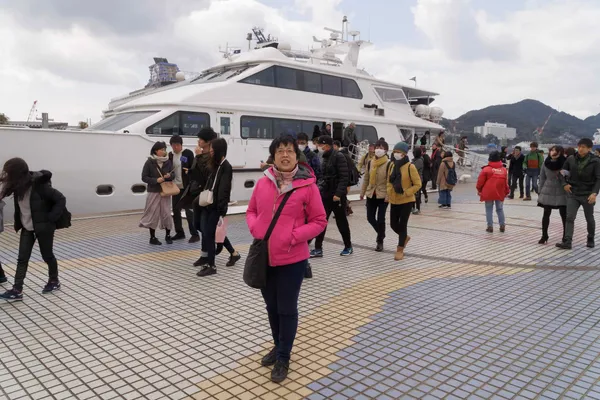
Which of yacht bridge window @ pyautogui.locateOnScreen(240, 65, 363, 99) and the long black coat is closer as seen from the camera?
the long black coat

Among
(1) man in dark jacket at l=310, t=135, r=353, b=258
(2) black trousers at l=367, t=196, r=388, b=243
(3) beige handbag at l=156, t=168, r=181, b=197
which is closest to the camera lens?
(1) man in dark jacket at l=310, t=135, r=353, b=258

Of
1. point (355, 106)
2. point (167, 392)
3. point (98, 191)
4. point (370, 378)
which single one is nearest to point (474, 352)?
point (370, 378)

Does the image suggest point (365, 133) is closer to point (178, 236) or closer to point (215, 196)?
point (178, 236)

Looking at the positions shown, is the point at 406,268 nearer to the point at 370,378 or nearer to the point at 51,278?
the point at 370,378

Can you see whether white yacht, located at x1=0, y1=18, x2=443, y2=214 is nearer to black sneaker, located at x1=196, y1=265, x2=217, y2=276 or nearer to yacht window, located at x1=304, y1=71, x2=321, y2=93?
yacht window, located at x1=304, y1=71, x2=321, y2=93

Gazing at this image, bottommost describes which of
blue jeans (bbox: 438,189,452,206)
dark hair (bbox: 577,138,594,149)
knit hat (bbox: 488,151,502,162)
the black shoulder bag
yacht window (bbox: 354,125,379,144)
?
blue jeans (bbox: 438,189,452,206)

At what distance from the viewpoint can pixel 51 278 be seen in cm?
470

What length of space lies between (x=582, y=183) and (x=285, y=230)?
5956 mm

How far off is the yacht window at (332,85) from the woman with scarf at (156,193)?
856 centimetres

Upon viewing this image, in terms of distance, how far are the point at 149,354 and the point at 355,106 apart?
13.4m

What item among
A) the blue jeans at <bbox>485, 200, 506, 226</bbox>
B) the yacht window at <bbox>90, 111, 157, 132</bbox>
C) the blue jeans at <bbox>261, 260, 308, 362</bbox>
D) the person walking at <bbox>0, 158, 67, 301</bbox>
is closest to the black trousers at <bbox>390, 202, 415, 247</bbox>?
the blue jeans at <bbox>485, 200, 506, 226</bbox>

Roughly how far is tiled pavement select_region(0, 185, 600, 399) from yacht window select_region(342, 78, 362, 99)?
9822 millimetres

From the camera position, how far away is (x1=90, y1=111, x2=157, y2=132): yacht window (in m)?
10.5

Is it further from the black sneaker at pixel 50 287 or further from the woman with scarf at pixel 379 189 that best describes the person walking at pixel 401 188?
the black sneaker at pixel 50 287
